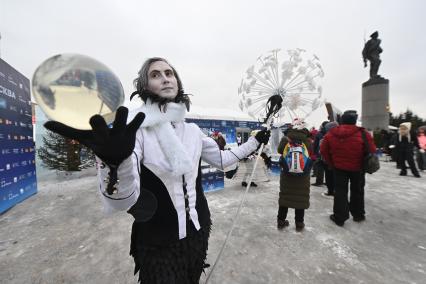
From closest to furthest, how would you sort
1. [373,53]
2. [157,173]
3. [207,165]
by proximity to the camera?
[157,173]
[207,165]
[373,53]

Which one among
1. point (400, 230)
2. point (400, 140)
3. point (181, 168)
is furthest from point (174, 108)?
point (400, 140)

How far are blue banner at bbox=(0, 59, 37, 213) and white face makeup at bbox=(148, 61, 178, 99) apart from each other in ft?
15.4

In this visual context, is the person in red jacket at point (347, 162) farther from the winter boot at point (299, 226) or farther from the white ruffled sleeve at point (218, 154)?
the white ruffled sleeve at point (218, 154)

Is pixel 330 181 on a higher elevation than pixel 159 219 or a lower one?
lower

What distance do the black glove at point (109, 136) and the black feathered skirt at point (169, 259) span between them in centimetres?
57

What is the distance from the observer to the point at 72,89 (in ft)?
2.11

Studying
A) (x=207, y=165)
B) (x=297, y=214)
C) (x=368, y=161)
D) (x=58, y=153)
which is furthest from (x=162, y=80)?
(x=58, y=153)

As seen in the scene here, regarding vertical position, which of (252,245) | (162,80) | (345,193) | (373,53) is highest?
(373,53)

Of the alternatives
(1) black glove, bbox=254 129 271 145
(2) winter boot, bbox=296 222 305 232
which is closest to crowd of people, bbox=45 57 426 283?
(1) black glove, bbox=254 129 271 145

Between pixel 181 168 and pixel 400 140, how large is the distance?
840cm

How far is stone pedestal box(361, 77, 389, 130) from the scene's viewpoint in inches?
533

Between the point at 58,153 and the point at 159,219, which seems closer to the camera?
the point at 159,219

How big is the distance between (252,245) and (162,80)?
230 centimetres

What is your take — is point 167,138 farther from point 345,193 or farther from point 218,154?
point 345,193
